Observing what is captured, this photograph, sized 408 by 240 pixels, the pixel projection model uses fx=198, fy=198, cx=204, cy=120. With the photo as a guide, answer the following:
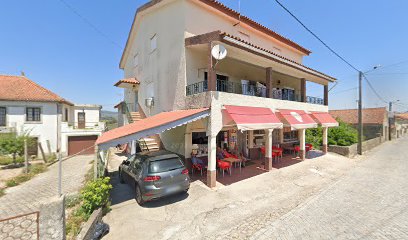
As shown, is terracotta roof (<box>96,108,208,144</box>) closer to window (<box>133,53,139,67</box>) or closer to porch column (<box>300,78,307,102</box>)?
porch column (<box>300,78,307,102</box>)

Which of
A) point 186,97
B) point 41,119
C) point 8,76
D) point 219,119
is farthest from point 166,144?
point 8,76

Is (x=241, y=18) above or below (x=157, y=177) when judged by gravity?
above

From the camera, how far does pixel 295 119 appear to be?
44.2 ft

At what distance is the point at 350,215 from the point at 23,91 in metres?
29.4

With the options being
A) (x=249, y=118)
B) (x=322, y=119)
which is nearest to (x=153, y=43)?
(x=249, y=118)

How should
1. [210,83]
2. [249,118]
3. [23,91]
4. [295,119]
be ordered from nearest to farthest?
[210,83]
[249,118]
[295,119]
[23,91]

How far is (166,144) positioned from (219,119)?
5.48m

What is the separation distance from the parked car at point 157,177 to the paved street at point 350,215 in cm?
348

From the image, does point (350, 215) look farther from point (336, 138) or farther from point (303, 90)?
point (336, 138)

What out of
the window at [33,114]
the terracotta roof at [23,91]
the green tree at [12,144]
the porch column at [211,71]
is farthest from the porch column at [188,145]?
the window at [33,114]

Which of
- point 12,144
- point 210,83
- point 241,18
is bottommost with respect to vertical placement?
point 12,144

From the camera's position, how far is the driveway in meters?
5.98

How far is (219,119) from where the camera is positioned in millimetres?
9641

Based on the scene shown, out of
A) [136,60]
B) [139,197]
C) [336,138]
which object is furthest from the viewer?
[336,138]
